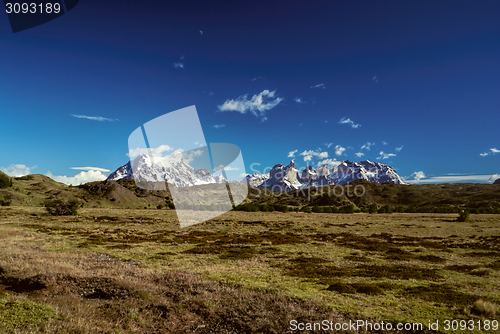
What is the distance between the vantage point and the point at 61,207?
76.6 metres

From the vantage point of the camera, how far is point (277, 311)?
11.2m

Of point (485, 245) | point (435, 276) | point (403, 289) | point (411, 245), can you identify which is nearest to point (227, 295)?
point (403, 289)

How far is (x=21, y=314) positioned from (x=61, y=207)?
84903 millimetres

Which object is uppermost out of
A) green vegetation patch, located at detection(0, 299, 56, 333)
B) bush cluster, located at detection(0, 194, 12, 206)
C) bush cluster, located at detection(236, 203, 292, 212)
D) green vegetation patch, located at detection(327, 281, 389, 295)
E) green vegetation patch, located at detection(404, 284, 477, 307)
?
bush cluster, located at detection(0, 194, 12, 206)

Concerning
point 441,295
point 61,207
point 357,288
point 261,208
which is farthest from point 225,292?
point 261,208

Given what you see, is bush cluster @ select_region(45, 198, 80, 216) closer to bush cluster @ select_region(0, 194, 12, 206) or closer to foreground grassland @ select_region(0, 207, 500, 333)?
bush cluster @ select_region(0, 194, 12, 206)

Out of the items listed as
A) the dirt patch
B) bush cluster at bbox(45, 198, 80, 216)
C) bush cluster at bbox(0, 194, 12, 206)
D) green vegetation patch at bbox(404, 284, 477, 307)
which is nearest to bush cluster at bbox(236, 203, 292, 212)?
bush cluster at bbox(45, 198, 80, 216)

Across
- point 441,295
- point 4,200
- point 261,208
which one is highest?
point 4,200

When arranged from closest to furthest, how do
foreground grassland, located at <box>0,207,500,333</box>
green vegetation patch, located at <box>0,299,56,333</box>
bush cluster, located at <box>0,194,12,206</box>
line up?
green vegetation patch, located at <box>0,299,56,333</box>, foreground grassland, located at <box>0,207,500,333</box>, bush cluster, located at <box>0,194,12,206</box>

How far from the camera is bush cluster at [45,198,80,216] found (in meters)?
74.9

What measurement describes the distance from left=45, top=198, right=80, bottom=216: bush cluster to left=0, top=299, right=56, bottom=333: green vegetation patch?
82.3m

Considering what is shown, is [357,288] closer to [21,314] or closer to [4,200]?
[21,314]

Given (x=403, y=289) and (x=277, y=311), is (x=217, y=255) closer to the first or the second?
(x=277, y=311)

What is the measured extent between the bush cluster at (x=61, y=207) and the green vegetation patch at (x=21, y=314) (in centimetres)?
8227
